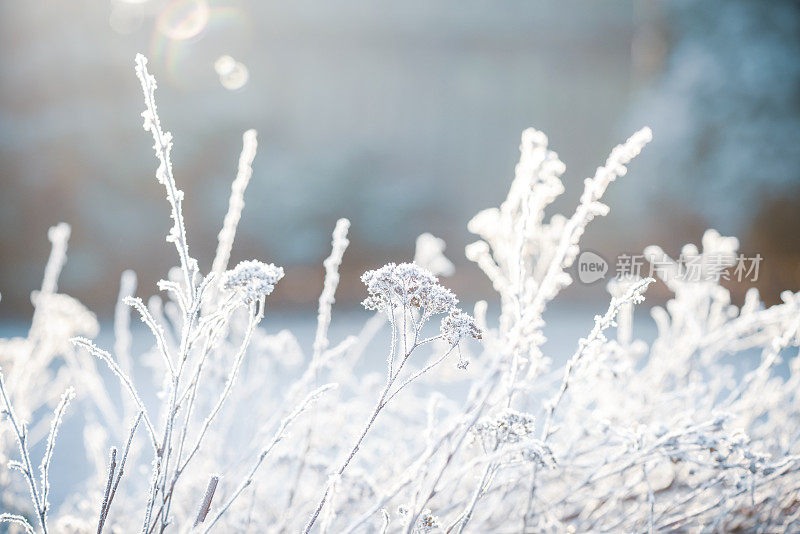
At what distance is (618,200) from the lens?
5.09 meters

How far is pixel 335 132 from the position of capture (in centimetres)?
490

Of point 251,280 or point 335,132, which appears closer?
point 251,280

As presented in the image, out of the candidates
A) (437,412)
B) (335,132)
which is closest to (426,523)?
(437,412)

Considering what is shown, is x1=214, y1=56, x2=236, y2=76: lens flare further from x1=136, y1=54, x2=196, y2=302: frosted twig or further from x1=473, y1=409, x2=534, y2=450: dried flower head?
x1=473, y1=409, x2=534, y2=450: dried flower head

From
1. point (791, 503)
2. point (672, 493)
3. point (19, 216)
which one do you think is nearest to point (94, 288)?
point (19, 216)

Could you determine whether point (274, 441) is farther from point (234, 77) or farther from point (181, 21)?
point (181, 21)

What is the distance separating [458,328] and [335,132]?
14.8ft

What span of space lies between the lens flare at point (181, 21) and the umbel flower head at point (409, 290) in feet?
14.3

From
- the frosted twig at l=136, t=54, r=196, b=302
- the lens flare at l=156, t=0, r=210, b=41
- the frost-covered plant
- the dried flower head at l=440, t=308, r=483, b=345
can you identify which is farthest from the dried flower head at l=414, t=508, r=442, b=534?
the lens flare at l=156, t=0, r=210, b=41

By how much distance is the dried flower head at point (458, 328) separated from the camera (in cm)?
59

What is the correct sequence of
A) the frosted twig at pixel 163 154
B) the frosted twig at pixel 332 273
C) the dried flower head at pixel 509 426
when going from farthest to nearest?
1. the frosted twig at pixel 332 273
2. the dried flower head at pixel 509 426
3. the frosted twig at pixel 163 154

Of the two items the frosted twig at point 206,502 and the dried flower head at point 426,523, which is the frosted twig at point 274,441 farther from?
the dried flower head at point 426,523

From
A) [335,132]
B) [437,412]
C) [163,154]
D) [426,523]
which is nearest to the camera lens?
[163,154]

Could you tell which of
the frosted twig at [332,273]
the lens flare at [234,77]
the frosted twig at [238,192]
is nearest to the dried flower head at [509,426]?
the frosted twig at [332,273]
